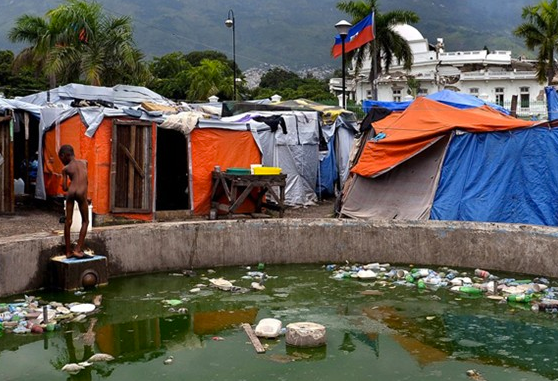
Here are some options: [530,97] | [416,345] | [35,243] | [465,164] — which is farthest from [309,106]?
[530,97]

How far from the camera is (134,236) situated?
963 centimetres

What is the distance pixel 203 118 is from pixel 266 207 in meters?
2.14

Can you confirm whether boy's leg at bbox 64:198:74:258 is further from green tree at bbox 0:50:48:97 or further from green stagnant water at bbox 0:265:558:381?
green tree at bbox 0:50:48:97

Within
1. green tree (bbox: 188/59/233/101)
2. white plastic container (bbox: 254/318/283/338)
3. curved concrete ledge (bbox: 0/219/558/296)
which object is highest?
green tree (bbox: 188/59/233/101)

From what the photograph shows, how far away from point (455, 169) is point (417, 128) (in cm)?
101

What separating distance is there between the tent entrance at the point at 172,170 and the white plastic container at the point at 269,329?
21.8 feet

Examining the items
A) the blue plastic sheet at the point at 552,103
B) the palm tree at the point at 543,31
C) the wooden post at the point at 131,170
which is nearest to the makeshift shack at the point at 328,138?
the wooden post at the point at 131,170

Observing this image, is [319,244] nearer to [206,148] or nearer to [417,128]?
[417,128]

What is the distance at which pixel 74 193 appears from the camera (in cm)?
878

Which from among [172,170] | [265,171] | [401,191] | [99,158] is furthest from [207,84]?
[401,191]

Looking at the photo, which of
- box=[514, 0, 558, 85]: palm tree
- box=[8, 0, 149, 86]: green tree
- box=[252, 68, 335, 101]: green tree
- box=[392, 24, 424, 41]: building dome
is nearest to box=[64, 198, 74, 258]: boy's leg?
box=[8, 0, 149, 86]: green tree

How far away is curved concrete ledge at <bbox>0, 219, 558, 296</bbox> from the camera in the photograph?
9.52 m

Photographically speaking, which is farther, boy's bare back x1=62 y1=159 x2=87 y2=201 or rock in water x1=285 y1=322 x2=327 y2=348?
boy's bare back x1=62 y1=159 x2=87 y2=201

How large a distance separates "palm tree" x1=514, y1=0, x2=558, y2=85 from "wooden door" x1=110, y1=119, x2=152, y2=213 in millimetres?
29195
